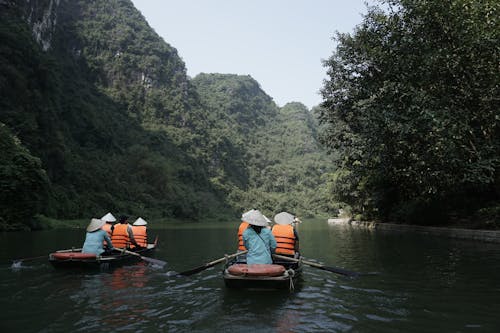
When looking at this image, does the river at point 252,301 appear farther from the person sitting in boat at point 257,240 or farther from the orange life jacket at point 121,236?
the orange life jacket at point 121,236

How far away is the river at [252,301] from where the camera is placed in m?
6.55

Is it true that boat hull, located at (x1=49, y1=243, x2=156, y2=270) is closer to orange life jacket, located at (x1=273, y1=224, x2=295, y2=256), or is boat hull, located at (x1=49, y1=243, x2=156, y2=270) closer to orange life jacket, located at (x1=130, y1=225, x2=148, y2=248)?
orange life jacket, located at (x1=130, y1=225, x2=148, y2=248)

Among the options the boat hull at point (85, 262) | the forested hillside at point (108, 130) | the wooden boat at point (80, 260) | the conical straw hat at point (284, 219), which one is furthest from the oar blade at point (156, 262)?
the forested hillside at point (108, 130)

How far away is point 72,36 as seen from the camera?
110938 millimetres

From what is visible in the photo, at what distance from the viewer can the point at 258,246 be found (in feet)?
30.3

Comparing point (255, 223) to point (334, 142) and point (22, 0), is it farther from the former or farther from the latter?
point (22, 0)

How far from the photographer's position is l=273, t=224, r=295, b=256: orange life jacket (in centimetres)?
1085

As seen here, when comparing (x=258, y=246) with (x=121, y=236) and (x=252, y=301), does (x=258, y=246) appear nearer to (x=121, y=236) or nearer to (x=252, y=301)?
(x=252, y=301)

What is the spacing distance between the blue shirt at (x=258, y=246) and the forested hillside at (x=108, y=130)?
2685 cm

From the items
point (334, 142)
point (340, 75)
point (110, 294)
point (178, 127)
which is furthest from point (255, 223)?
point (178, 127)

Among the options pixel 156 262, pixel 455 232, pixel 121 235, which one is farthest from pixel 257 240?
pixel 455 232

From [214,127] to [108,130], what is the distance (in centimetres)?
6313

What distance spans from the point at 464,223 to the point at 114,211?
48.5 meters

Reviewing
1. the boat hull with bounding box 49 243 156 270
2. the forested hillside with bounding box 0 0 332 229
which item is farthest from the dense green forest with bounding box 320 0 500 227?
the forested hillside with bounding box 0 0 332 229
